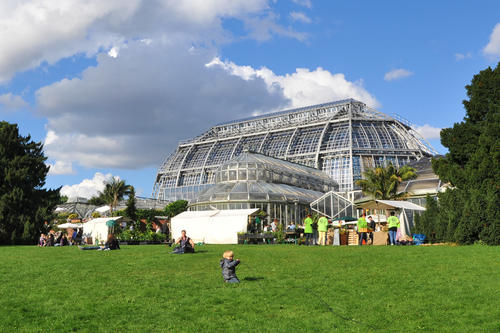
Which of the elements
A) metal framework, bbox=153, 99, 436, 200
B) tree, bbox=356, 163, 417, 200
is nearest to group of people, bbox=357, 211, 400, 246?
tree, bbox=356, 163, 417, 200

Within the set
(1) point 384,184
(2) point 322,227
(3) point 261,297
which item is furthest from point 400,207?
(3) point 261,297

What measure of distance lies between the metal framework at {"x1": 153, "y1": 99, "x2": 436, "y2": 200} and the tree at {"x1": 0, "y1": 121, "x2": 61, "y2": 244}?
48.0 meters

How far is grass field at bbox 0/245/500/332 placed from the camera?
8672 mm

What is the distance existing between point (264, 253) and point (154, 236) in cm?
2181

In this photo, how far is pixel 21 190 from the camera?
126 feet

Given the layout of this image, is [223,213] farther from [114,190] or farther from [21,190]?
[114,190]

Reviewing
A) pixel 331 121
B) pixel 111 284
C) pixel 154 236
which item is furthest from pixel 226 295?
pixel 331 121

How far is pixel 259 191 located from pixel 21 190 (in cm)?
2444

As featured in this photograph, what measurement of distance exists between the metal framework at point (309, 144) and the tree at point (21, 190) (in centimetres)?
4799

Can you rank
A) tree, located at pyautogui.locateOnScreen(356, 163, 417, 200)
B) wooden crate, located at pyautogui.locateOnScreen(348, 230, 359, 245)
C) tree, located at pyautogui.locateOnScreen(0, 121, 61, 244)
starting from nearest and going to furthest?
1. wooden crate, located at pyautogui.locateOnScreen(348, 230, 359, 245)
2. tree, located at pyautogui.locateOnScreen(0, 121, 61, 244)
3. tree, located at pyautogui.locateOnScreen(356, 163, 417, 200)

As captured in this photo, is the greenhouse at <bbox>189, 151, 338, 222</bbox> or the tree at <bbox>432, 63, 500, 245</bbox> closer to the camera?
the tree at <bbox>432, 63, 500, 245</bbox>

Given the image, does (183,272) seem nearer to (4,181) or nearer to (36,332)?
(36,332)

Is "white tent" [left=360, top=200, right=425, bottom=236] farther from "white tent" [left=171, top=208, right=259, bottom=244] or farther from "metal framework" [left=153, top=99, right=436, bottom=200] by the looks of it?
"metal framework" [left=153, top=99, right=436, bottom=200]

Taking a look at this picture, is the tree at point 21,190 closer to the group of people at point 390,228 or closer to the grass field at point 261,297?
the grass field at point 261,297
